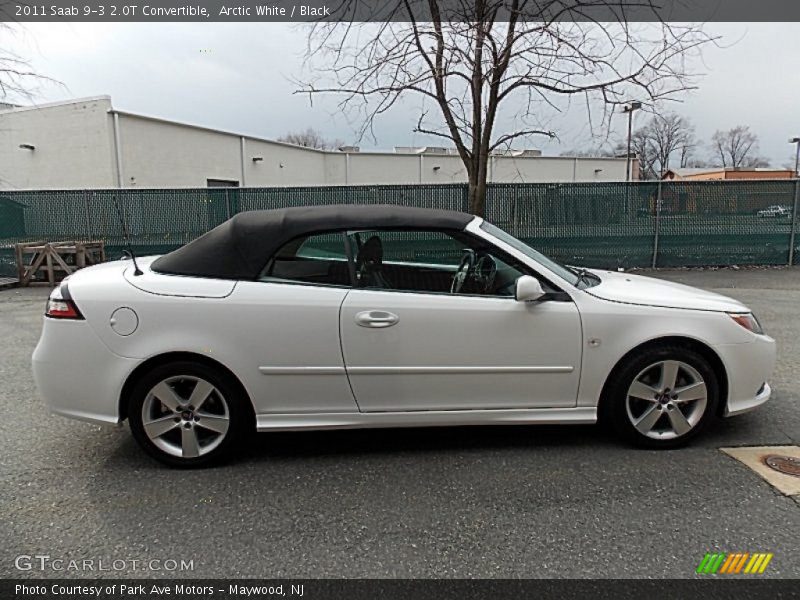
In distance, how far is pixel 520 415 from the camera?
3277 millimetres

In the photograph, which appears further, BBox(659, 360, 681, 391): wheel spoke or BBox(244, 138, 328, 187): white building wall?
Answer: BBox(244, 138, 328, 187): white building wall

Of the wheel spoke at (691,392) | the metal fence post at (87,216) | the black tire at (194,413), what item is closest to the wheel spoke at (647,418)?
the wheel spoke at (691,392)

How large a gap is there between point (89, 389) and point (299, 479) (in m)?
1.39

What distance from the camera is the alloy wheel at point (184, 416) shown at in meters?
3.11

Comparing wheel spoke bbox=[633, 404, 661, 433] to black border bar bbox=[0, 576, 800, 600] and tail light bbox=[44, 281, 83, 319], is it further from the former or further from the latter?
tail light bbox=[44, 281, 83, 319]

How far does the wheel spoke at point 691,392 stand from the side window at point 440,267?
1259 millimetres

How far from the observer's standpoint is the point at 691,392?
10.8 feet

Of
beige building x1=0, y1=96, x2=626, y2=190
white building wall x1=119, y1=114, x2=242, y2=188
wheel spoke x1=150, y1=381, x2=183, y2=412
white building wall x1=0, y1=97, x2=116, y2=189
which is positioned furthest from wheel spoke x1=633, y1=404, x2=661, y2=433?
white building wall x1=119, y1=114, x2=242, y2=188

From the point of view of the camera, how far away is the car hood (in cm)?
330

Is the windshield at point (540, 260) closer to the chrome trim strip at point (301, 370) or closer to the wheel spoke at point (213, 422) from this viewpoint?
the chrome trim strip at point (301, 370)

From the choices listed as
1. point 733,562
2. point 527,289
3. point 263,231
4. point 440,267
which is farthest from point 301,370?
point 733,562

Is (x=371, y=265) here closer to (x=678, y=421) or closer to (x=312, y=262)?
(x=312, y=262)

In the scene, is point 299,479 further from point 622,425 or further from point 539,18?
point 539,18

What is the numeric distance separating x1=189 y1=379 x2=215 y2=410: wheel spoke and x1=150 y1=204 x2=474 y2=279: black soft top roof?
0.66 metres
